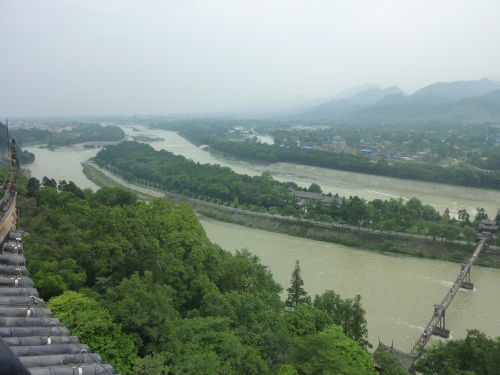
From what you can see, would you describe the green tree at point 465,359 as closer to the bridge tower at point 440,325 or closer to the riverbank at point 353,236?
the bridge tower at point 440,325

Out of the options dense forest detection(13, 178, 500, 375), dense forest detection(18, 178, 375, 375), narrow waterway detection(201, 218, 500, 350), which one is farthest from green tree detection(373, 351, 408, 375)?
narrow waterway detection(201, 218, 500, 350)

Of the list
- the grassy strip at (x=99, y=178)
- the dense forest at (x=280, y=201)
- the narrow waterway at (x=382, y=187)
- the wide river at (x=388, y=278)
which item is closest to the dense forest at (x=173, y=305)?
the wide river at (x=388, y=278)

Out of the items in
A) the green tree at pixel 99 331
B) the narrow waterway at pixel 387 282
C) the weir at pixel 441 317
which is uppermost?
the green tree at pixel 99 331

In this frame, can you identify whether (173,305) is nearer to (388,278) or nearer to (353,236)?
(388,278)

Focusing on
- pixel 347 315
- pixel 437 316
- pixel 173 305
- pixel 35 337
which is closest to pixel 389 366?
pixel 347 315

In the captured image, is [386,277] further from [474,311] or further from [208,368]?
[208,368]
